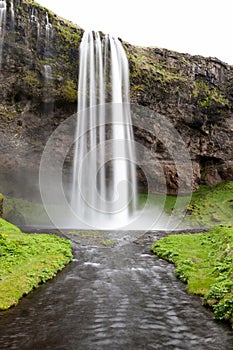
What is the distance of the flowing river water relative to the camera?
750 centimetres

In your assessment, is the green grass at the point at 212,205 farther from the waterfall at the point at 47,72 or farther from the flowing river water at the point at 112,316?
the flowing river water at the point at 112,316

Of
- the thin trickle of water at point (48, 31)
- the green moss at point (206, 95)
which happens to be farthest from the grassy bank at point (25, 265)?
the green moss at point (206, 95)

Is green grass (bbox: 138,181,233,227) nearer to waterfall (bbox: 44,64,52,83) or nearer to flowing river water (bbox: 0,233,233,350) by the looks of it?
waterfall (bbox: 44,64,52,83)

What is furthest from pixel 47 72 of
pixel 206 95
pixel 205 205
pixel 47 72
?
pixel 205 205

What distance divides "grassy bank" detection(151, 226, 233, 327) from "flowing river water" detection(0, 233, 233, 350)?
0.48 meters

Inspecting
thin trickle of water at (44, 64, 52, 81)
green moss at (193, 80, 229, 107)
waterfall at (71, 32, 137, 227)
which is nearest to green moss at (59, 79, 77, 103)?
waterfall at (71, 32, 137, 227)

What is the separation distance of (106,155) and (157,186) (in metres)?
11.1

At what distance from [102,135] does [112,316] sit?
35.8m

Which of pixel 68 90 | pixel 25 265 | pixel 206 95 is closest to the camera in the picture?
pixel 25 265

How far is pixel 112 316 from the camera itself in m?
9.20

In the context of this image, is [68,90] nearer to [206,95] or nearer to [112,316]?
[206,95]

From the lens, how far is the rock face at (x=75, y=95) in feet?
131

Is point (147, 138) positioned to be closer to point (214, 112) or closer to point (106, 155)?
point (106, 155)

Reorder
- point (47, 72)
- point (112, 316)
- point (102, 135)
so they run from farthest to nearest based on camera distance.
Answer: point (102, 135) → point (47, 72) → point (112, 316)
